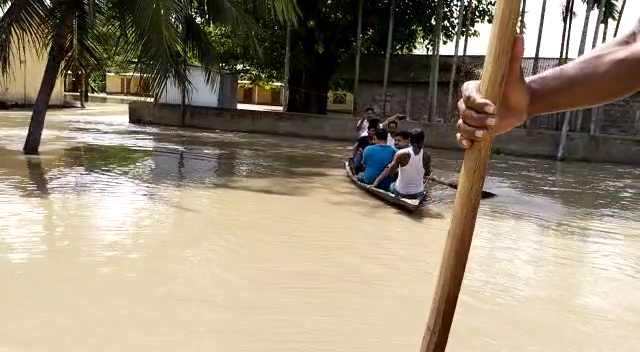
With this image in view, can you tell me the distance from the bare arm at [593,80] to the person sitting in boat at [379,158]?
7315mm

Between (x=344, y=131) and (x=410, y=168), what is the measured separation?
11.3 meters

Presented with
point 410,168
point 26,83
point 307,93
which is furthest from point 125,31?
point 26,83

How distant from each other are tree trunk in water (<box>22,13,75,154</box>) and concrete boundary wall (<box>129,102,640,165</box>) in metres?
5.45

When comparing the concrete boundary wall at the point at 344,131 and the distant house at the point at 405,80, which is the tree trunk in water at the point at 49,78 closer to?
the concrete boundary wall at the point at 344,131

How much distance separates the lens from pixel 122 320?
177 inches

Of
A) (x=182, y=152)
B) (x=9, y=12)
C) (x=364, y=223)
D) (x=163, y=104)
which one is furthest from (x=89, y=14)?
(x=163, y=104)

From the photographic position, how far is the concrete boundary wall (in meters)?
17.6

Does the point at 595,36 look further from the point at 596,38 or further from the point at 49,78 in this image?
the point at 49,78

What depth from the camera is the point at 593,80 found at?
6.36 ft

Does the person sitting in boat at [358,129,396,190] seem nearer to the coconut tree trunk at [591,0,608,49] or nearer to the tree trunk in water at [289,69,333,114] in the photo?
the coconut tree trunk at [591,0,608,49]

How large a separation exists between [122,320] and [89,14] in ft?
24.7

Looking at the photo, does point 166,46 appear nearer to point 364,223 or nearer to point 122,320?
point 364,223

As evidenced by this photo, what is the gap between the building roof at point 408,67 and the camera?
875 inches

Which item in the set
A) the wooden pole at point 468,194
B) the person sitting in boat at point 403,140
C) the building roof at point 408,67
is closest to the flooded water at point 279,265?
the person sitting in boat at point 403,140
